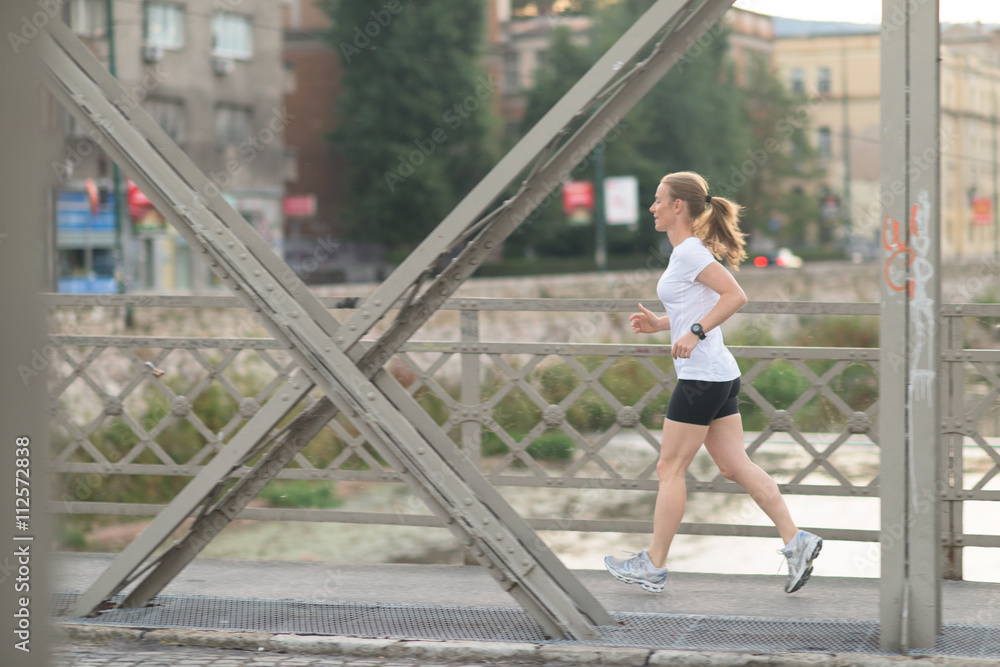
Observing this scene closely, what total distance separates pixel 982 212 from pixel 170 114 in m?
47.7

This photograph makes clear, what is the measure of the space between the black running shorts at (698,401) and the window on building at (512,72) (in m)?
59.3

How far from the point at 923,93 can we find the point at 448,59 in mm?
46757

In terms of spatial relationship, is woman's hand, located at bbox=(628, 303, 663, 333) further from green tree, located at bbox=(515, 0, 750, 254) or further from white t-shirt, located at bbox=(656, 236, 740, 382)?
green tree, located at bbox=(515, 0, 750, 254)

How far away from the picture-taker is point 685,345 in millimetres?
4457

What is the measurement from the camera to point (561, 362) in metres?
5.85

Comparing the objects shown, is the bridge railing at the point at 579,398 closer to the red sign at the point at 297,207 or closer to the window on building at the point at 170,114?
the window on building at the point at 170,114

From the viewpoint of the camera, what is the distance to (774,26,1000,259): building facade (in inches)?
2392

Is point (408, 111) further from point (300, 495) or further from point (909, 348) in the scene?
point (909, 348)

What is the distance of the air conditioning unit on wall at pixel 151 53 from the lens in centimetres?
4048

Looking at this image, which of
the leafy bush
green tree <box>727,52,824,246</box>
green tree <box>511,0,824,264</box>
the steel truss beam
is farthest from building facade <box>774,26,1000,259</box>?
the steel truss beam

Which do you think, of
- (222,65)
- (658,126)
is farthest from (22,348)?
(658,126)

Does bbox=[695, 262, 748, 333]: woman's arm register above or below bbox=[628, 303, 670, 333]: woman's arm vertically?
above

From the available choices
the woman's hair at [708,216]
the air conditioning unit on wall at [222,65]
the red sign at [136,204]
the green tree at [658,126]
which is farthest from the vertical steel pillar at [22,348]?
the green tree at [658,126]

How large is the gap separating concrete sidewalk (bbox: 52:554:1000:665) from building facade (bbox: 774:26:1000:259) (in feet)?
185
